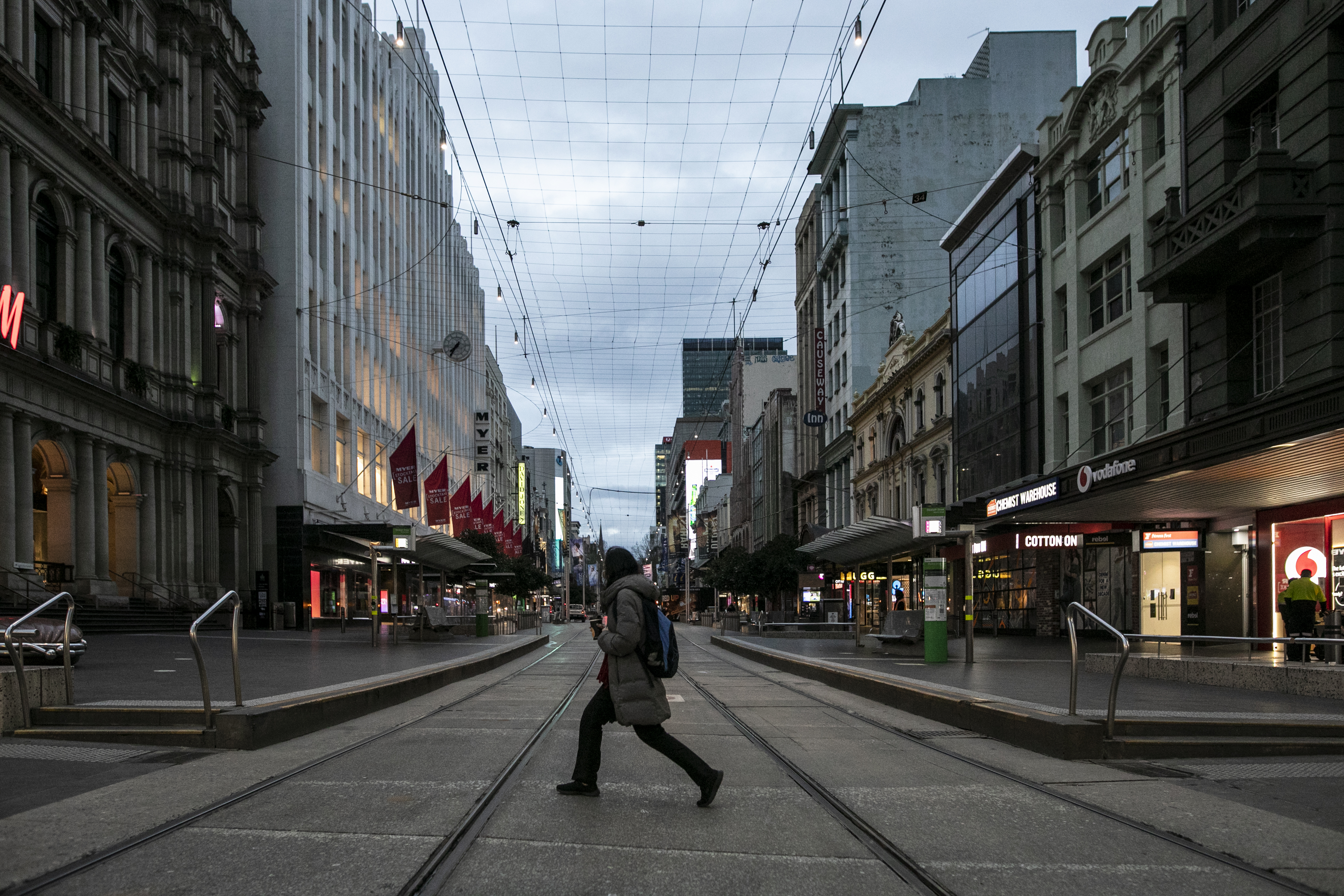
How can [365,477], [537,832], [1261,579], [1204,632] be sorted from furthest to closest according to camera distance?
[365,477]
[1204,632]
[1261,579]
[537,832]

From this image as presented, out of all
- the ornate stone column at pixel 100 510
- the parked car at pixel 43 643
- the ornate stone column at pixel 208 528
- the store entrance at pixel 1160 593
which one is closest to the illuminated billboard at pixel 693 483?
the ornate stone column at pixel 208 528

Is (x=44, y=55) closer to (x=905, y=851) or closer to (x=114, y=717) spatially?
(x=114, y=717)

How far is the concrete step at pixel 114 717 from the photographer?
1037 cm

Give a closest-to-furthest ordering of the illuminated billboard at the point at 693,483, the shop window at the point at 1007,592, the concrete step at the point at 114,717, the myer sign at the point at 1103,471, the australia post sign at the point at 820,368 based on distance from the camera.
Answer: the concrete step at the point at 114,717
the myer sign at the point at 1103,471
the shop window at the point at 1007,592
the australia post sign at the point at 820,368
the illuminated billboard at the point at 693,483

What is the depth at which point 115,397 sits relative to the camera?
3225cm

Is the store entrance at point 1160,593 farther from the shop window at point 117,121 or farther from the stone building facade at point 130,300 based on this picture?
the shop window at point 117,121

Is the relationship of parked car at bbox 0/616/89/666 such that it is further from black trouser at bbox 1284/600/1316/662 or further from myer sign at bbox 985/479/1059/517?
myer sign at bbox 985/479/1059/517

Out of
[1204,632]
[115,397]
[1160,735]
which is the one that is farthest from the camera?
[115,397]

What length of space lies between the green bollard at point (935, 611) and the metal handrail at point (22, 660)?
49.0 ft

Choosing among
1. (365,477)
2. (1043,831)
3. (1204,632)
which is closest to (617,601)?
(1043,831)

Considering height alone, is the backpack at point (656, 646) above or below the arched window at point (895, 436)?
below

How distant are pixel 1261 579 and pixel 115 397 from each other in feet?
95.8

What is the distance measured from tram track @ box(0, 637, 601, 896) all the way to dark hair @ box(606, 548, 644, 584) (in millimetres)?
1639

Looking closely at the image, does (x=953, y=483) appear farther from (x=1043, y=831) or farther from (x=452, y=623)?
(x=1043, y=831)
